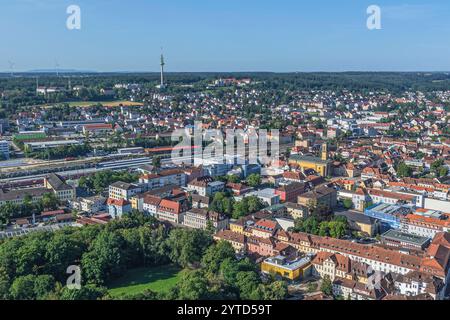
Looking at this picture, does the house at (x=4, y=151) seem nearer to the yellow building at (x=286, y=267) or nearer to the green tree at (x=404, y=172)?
the yellow building at (x=286, y=267)

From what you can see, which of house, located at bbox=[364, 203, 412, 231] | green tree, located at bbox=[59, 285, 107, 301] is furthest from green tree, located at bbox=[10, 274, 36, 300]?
house, located at bbox=[364, 203, 412, 231]

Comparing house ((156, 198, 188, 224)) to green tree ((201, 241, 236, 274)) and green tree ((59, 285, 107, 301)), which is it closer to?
green tree ((201, 241, 236, 274))

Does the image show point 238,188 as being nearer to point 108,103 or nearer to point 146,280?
point 146,280

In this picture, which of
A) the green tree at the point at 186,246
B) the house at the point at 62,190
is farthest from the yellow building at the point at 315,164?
the green tree at the point at 186,246

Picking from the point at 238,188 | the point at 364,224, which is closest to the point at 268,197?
the point at 238,188

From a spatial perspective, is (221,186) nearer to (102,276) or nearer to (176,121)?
(102,276)
